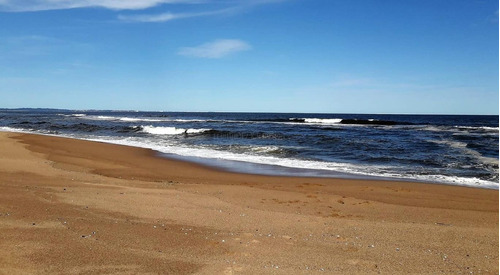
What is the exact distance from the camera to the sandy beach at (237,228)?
4.00 meters

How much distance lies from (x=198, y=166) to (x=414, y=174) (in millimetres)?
6903

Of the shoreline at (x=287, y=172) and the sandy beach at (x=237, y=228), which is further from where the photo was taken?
the shoreline at (x=287, y=172)

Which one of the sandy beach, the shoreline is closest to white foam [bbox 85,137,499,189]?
the shoreline

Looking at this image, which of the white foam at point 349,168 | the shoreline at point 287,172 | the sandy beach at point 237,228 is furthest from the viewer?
the shoreline at point 287,172

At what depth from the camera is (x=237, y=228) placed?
5.27m

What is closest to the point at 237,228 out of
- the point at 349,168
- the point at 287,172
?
the point at 287,172

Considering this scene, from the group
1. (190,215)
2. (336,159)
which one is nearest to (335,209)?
(190,215)

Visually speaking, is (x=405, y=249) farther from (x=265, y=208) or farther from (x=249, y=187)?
(x=249, y=187)

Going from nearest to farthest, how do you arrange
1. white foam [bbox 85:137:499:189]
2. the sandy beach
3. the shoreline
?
1. the sandy beach
2. white foam [bbox 85:137:499:189]
3. the shoreline

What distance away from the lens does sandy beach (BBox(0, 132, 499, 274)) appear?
13.1 feet

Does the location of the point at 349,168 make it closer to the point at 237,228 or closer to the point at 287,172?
the point at 287,172

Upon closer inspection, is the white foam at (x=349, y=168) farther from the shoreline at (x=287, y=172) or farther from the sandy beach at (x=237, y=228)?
the sandy beach at (x=237, y=228)

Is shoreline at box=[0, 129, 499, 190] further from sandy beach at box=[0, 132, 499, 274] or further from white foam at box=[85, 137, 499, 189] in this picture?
sandy beach at box=[0, 132, 499, 274]

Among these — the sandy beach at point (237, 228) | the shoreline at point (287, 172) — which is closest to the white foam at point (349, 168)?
the shoreline at point (287, 172)
